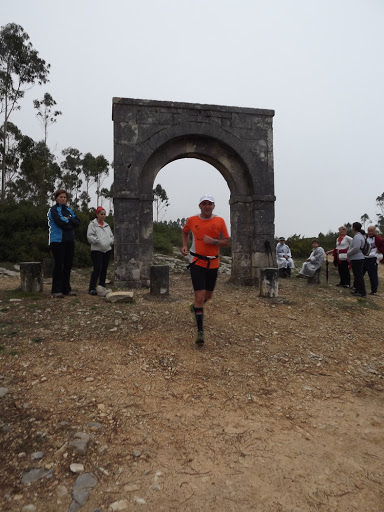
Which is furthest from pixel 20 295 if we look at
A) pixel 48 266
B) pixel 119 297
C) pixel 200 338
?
pixel 200 338

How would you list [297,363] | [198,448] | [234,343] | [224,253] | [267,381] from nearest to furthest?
[198,448]
[267,381]
[297,363]
[234,343]
[224,253]

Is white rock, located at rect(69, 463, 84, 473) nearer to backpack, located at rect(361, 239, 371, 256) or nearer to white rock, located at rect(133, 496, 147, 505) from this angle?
white rock, located at rect(133, 496, 147, 505)

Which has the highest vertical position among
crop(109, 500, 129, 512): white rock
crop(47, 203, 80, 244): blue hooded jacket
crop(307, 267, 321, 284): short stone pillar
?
crop(47, 203, 80, 244): blue hooded jacket

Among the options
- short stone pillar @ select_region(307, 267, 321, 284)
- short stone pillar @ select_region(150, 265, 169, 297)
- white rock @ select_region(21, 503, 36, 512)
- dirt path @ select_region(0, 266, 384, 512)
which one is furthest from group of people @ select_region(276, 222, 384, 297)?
white rock @ select_region(21, 503, 36, 512)

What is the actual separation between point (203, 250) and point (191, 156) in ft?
18.1

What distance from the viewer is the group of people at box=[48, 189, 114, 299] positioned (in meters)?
5.61

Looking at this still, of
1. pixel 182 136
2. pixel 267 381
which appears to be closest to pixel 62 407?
pixel 267 381

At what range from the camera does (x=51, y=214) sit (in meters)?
5.55

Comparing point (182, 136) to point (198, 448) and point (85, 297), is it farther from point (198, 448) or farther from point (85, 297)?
point (198, 448)

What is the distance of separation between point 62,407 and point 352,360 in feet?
10.9

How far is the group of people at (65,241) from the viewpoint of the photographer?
561 centimetres

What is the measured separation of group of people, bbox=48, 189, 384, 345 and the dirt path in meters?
0.82

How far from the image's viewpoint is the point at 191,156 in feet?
29.1

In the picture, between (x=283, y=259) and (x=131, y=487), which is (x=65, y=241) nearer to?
(x=131, y=487)
